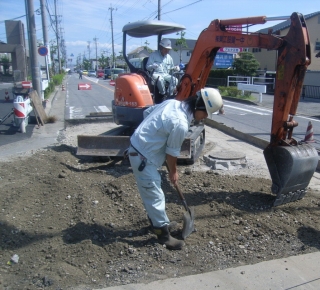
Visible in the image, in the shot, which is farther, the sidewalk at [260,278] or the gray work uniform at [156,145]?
the gray work uniform at [156,145]

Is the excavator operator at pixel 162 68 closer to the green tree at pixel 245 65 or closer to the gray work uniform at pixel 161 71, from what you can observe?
the gray work uniform at pixel 161 71

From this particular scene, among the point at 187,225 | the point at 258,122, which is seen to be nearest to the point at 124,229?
A: the point at 187,225

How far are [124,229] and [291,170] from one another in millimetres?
2289

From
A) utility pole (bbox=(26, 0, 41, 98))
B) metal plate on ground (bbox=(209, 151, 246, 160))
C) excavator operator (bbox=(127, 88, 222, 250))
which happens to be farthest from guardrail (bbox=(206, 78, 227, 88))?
excavator operator (bbox=(127, 88, 222, 250))

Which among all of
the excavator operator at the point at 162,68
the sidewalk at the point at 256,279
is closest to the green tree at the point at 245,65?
the excavator operator at the point at 162,68

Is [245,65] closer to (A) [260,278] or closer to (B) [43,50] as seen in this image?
(B) [43,50]

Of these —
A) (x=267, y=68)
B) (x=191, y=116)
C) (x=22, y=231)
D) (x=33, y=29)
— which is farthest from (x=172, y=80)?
(x=267, y=68)

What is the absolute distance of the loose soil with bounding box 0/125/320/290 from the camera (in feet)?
11.2

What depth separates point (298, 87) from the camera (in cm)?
485

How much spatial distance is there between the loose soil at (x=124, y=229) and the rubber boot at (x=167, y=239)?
0.22 ft

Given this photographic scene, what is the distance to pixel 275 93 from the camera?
16.5 feet

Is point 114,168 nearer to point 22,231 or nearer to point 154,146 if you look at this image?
point 22,231

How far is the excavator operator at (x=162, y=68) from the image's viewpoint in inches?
282

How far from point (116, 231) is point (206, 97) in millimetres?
1878
